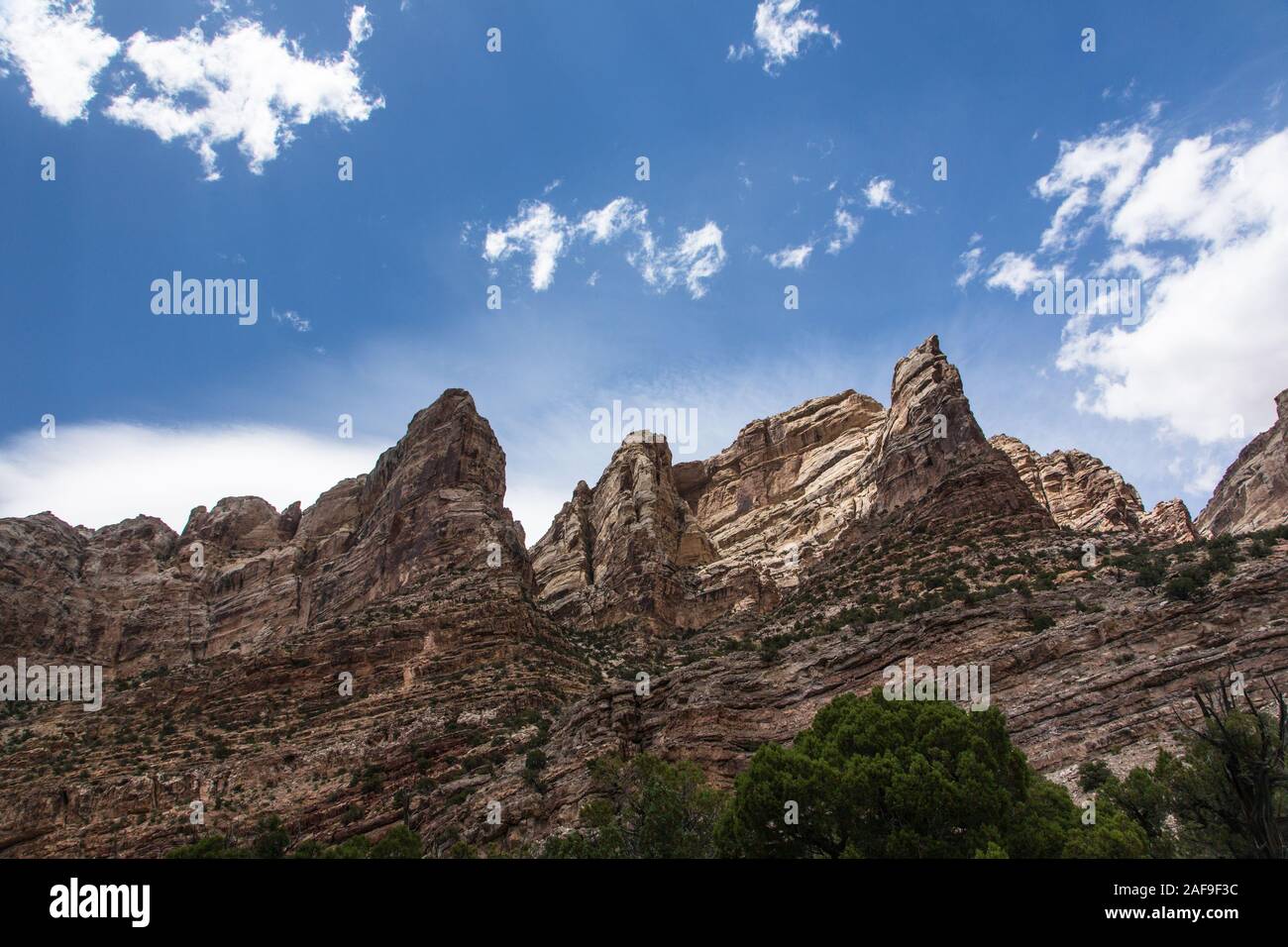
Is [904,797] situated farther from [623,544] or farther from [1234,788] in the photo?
[623,544]

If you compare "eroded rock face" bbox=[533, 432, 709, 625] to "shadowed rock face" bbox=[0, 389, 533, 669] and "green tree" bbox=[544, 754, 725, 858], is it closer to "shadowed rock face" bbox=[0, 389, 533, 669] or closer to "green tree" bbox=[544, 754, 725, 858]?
"shadowed rock face" bbox=[0, 389, 533, 669]

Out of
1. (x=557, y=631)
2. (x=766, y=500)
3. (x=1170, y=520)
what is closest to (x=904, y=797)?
Answer: (x=557, y=631)

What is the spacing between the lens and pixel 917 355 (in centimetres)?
8488

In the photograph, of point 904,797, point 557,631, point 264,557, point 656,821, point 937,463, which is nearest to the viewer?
point 904,797

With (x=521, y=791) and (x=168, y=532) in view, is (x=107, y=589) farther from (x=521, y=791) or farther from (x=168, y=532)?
(x=521, y=791)

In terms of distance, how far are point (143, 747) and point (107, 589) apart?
222 ft

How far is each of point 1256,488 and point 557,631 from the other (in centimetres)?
7917

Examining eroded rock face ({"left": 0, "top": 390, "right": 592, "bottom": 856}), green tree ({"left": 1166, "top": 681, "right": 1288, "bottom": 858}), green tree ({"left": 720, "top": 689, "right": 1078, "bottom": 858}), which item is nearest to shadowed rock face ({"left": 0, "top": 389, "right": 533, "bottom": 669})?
eroded rock face ({"left": 0, "top": 390, "right": 592, "bottom": 856})

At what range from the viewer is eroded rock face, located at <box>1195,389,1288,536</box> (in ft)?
279

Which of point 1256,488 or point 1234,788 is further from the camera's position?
point 1256,488

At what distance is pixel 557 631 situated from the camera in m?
69.8

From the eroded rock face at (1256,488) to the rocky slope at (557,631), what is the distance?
2.62 feet

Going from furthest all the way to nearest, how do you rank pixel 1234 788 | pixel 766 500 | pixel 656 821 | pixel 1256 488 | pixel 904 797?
pixel 766 500 → pixel 1256 488 → pixel 656 821 → pixel 904 797 → pixel 1234 788

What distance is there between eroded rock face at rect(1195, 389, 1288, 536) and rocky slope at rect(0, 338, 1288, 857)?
799mm
